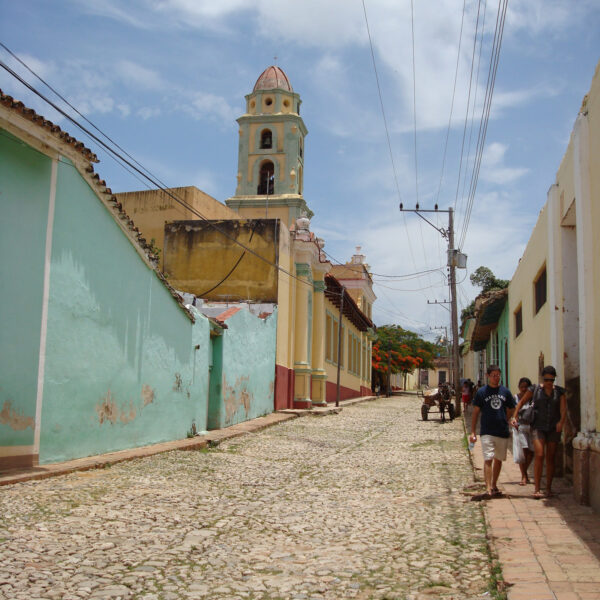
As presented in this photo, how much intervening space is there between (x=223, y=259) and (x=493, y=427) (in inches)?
556

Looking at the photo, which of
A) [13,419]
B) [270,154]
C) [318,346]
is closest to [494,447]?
[13,419]

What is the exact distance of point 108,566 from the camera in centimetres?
458

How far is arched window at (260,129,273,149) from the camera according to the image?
34.4 metres

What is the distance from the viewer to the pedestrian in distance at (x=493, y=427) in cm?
729

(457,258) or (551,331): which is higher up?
(457,258)

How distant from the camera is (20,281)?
8.12 metres

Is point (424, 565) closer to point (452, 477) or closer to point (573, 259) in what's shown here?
point (452, 477)

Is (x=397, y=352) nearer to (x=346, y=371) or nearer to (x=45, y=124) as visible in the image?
(x=346, y=371)

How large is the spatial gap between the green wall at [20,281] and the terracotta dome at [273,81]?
27.5 meters

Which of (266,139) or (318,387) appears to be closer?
(318,387)

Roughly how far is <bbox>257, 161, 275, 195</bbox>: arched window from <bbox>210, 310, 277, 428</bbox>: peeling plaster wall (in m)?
16.0

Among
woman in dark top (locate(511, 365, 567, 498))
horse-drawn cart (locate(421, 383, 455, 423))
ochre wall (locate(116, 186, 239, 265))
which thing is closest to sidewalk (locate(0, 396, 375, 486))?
horse-drawn cart (locate(421, 383, 455, 423))

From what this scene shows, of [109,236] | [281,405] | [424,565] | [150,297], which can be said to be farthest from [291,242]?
[424,565]

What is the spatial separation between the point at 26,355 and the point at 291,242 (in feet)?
46.9
